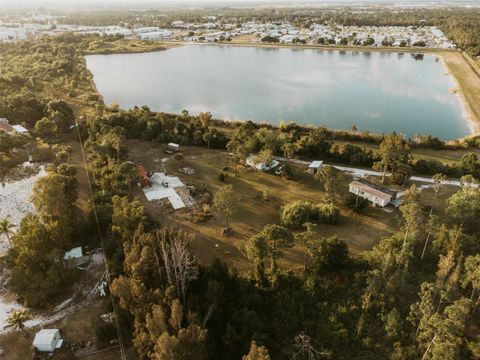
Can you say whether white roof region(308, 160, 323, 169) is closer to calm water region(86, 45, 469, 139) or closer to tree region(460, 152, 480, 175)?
tree region(460, 152, 480, 175)

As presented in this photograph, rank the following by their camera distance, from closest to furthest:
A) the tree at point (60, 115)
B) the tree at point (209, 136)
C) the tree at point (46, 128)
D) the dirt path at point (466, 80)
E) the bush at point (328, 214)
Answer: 1. the bush at point (328, 214)
2. the tree at point (209, 136)
3. the tree at point (46, 128)
4. the tree at point (60, 115)
5. the dirt path at point (466, 80)

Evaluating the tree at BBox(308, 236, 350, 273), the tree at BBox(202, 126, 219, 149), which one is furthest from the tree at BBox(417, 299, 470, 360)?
the tree at BBox(202, 126, 219, 149)

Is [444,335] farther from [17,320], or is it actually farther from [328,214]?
[17,320]

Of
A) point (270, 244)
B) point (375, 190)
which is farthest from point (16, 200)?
point (375, 190)

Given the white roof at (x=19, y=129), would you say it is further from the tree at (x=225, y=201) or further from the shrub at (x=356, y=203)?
the shrub at (x=356, y=203)

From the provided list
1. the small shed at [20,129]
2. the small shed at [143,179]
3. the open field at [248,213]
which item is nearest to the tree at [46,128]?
the small shed at [20,129]

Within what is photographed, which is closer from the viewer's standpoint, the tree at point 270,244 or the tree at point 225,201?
the tree at point 270,244
